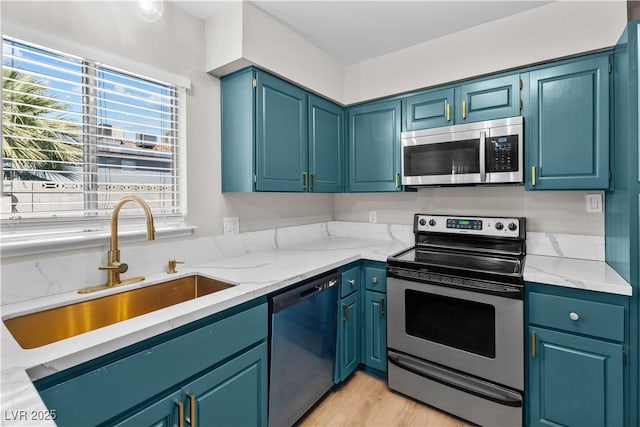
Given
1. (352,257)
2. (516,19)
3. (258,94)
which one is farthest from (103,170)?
(516,19)

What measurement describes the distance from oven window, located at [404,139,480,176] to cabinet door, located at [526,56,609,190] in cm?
31

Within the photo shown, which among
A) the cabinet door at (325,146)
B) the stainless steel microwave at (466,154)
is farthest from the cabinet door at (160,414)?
the stainless steel microwave at (466,154)

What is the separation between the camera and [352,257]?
6.93 ft

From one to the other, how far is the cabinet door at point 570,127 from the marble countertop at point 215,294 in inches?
19.9

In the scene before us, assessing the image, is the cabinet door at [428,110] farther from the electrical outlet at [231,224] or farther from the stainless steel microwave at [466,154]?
the electrical outlet at [231,224]

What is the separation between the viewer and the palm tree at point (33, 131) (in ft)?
4.18

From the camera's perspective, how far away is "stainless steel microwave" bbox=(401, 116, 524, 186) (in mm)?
1921

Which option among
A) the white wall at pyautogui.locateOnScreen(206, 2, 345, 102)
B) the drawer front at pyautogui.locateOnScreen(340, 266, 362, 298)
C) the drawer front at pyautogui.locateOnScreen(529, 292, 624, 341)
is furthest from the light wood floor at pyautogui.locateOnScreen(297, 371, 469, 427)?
the white wall at pyautogui.locateOnScreen(206, 2, 345, 102)

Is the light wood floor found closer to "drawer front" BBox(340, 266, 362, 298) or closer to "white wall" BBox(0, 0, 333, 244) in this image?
"drawer front" BBox(340, 266, 362, 298)

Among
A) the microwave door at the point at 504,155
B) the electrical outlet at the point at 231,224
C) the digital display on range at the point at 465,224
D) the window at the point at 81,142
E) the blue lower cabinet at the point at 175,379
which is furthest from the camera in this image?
the digital display on range at the point at 465,224

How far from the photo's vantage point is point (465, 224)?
2305mm

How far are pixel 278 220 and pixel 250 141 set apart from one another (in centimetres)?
78

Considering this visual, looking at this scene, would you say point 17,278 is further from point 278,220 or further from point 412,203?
point 412,203

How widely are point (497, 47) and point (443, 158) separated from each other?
29.6 inches
